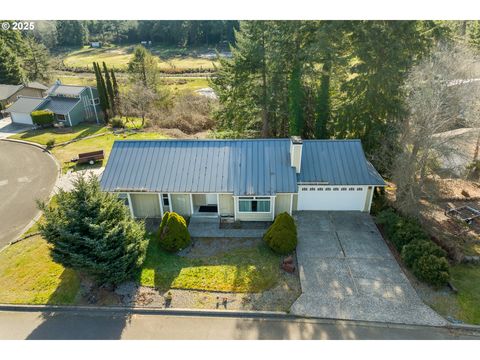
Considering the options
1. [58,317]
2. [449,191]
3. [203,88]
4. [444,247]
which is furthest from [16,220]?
[203,88]

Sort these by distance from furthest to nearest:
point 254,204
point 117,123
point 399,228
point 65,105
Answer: point 65,105, point 117,123, point 254,204, point 399,228

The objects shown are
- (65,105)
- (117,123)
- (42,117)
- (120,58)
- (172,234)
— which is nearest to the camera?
(172,234)

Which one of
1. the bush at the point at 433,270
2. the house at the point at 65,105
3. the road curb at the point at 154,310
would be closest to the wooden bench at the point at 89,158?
the house at the point at 65,105

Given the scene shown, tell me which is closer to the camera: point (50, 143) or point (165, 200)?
point (165, 200)

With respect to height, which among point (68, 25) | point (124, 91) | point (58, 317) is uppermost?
point (68, 25)

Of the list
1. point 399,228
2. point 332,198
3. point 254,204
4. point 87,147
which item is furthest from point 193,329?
point 87,147

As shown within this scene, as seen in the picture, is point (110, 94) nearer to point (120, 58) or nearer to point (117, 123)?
point (117, 123)

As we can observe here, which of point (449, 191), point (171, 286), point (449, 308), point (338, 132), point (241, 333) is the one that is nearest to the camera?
point (241, 333)

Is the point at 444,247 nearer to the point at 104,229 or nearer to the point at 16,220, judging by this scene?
the point at 104,229
